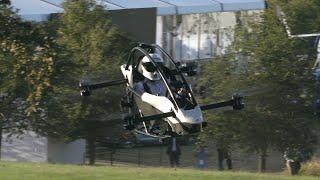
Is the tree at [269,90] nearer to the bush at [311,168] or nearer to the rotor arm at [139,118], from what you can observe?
the bush at [311,168]

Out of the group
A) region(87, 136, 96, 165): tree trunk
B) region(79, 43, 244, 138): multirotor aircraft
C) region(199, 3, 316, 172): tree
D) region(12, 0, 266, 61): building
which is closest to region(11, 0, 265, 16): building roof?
region(12, 0, 266, 61): building

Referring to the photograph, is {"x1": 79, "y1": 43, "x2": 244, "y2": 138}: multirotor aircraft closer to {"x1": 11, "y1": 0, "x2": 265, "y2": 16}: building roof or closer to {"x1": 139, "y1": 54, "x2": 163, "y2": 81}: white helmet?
{"x1": 139, "y1": 54, "x2": 163, "y2": 81}: white helmet

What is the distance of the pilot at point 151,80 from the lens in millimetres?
10391

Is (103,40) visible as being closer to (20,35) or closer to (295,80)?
(295,80)

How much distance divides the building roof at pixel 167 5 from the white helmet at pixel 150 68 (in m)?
16.1

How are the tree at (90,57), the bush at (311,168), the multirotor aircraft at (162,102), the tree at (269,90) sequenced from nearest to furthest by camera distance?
the multirotor aircraft at (162,102)
the bush at (311,168)
the tree at (269,90)
the tree at (90,57)

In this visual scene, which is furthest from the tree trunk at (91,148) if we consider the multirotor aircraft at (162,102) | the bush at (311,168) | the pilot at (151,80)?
the pilot at (151,80)

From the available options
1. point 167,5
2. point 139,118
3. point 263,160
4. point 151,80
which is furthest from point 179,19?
point 139,118

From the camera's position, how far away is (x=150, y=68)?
1052cm

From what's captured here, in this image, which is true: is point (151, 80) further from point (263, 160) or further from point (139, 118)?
point (263, 160)

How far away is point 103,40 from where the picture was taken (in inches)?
1065

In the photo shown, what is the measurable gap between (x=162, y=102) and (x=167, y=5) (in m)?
22.6

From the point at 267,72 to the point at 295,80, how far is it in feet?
3.33

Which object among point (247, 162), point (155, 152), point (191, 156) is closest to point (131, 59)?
point (247, 162)
